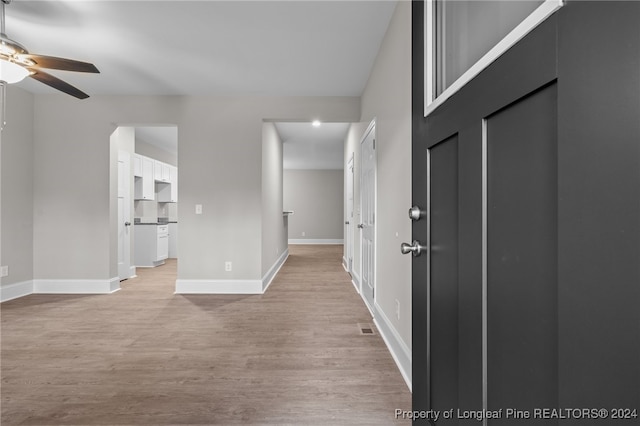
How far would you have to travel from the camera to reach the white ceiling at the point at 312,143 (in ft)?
17.8

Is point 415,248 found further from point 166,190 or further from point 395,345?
point 166,190

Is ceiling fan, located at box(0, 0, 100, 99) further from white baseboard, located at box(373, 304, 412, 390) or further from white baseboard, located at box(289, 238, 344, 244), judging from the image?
white baseboard, located at box(289, 238, 344, 244)


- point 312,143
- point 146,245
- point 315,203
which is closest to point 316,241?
point 315,203

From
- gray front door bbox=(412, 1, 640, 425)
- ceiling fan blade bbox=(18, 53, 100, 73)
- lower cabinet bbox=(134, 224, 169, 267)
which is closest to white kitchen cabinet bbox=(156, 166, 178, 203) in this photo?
lower cabinet bbox=(134, 224, 169, 267)

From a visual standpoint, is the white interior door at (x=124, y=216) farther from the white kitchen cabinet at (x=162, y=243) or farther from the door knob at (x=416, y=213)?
the door knob at (x=416, y=213)

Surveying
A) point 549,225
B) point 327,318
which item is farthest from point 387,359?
point 549,225

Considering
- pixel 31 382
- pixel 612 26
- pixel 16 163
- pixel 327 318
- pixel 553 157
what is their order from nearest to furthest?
pixel 612 26 → pixel 553 157 → pixel 31 382 → pixel 327 318 → pixel 16 163

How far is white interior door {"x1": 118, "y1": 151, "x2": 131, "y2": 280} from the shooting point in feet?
15.0

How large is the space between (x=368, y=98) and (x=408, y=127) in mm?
1547

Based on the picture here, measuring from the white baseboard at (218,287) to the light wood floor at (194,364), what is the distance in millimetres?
290

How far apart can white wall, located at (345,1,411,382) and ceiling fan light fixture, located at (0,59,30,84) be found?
2.56 metres

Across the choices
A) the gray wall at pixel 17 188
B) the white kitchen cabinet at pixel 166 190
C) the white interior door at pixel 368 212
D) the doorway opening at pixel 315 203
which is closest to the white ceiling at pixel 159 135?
the white kitchen cabinet at pixel 166 190

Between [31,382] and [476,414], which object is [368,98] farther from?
[31,382]

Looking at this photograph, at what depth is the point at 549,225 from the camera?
521 mm
